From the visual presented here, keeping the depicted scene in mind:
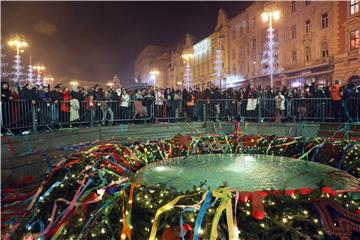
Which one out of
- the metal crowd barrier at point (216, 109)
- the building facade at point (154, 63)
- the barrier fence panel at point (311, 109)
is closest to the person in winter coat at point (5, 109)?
the metal crowd barrier at point (216, 109)

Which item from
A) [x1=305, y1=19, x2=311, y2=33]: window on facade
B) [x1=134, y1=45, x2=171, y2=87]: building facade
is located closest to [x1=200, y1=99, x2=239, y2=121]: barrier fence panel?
[x1=305, y1=19, x2=311, y2=33]: window on facade

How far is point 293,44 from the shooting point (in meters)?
36.8

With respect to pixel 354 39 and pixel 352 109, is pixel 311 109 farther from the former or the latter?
pixel 354 39

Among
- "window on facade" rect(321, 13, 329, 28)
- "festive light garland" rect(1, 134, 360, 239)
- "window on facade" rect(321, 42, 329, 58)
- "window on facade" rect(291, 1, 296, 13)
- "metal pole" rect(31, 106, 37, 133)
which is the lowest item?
"festive light garland" rect(1, 134, 360, 239)

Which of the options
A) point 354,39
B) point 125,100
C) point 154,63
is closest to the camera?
point 125,100

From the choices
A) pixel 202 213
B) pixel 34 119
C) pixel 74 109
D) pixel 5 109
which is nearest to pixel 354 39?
pixel 74 109

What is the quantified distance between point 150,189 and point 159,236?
800 mm

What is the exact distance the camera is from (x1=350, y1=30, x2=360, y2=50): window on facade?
27.8 m

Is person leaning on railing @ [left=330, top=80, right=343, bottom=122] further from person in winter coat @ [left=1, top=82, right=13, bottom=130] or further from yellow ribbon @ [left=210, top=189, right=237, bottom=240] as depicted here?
person in winter coat @ [left=1, top=82, right=13, bottom=130]

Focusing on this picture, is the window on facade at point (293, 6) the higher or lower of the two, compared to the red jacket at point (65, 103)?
higher

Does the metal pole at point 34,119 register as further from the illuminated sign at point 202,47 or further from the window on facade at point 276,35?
the illuminated sign at point 202,47

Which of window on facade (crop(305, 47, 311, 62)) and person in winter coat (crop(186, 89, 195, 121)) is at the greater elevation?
window on facade (crop(305, 47, 311, 62))

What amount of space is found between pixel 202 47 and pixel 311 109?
172 ft

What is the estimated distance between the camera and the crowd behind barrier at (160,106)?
9.57m
